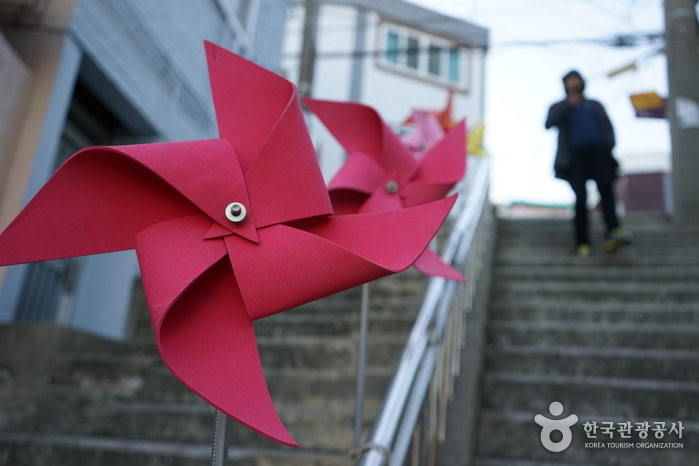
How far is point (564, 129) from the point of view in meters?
4.57

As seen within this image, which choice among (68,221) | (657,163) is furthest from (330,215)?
(657,163)

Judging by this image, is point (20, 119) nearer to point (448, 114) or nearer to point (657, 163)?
point (448, 114)

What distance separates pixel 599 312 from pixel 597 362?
0.58 metres

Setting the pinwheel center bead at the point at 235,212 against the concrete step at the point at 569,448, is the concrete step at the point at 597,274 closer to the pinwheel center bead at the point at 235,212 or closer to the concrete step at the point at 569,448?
the concrete step at the point at 569,448

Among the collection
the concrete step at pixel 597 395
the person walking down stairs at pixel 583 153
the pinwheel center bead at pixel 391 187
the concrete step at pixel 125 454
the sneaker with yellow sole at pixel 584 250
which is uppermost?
the person walking down stairs at pixel 583 153

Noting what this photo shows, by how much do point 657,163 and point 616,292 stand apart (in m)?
15.6

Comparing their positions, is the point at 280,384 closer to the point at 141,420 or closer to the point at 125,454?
the point at 141,420

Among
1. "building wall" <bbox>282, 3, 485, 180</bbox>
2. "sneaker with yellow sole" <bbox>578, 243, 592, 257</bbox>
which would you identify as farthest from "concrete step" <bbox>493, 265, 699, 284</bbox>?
"building wall" <bbox>282, 3, 485, 180</bbox>

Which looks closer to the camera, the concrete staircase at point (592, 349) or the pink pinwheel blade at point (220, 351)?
the pink pinwheel blade at point (220, 351)

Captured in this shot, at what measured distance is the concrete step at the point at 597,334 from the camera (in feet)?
9.55

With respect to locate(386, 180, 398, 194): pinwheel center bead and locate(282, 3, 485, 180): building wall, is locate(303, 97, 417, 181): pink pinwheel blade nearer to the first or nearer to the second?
locate(386, 180, 398, 194): pinwheel center bead

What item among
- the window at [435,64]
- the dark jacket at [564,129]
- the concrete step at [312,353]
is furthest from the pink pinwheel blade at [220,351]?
the window at [435,64]

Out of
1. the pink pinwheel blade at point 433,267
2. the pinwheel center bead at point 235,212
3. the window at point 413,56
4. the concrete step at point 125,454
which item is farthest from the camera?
the window at point 413,56

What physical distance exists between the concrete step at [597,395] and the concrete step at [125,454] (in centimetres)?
78
